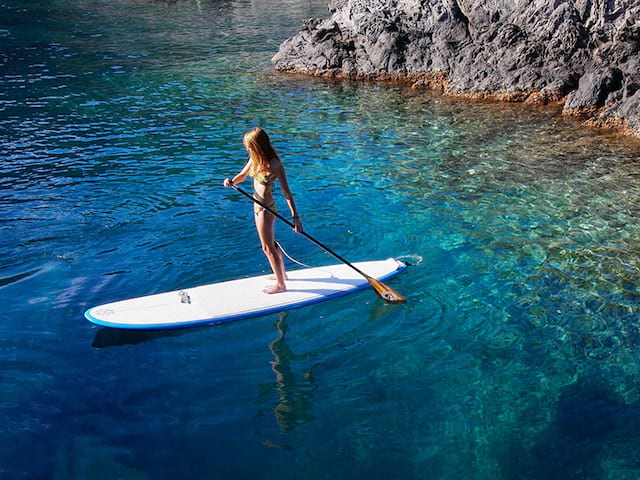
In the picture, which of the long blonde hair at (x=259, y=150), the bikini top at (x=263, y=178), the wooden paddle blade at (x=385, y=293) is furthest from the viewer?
the wooden paddle blade at (x=385, y=293)

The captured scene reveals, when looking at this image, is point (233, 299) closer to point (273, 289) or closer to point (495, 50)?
point (273, 289)

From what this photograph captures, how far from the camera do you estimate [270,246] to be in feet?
30.5

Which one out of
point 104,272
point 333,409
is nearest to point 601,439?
point 333,409

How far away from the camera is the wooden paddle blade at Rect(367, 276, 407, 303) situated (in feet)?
30.4

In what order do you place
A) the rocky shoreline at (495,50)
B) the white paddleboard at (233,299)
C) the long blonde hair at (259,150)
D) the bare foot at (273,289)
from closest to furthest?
the long blonde hair at (259,150) → the white paddleboard at (233,299) → the bare foot at (273,289) → the rocky shoreline at (495,50)

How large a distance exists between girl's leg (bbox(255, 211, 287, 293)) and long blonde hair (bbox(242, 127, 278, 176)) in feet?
2.22

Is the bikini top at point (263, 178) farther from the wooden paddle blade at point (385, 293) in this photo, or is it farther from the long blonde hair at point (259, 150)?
the wooden paddle blade at point (385, 293)

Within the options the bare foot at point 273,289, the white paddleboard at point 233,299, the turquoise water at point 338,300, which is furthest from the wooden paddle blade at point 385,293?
the bare foot at point 273,289

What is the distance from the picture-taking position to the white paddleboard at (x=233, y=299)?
28.3ft

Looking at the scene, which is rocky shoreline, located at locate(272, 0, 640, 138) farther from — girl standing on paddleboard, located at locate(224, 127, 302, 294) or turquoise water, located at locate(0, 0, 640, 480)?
girl standing on paddleboard, located at locate(224, 127, 302, 294)

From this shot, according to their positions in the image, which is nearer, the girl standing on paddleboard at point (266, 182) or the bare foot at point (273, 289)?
the girl standing on paddleboard at point (266, 182)

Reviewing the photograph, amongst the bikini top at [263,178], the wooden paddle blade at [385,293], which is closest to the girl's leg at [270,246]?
the bikini top at [263,178]

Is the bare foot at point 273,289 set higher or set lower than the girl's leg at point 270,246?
lower

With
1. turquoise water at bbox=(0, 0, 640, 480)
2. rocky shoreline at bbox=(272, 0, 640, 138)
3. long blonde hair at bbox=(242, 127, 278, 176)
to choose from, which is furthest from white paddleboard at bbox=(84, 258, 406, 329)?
rocky shoreline at bbox=(272, 0, 640, 138)
